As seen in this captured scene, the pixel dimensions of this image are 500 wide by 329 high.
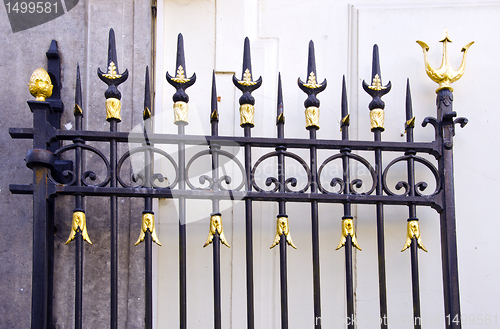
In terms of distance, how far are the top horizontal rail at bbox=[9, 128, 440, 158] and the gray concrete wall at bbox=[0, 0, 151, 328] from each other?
12.0 inches

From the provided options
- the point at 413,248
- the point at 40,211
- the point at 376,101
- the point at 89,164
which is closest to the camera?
the point at 40,211

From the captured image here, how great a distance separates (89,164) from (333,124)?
1.07 m

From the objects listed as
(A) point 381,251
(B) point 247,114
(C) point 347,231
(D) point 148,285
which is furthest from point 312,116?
(D) point 148,285

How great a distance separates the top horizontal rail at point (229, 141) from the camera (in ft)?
6.79

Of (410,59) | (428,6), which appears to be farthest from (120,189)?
(428,6)

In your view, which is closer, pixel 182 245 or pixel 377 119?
pixel 182 245

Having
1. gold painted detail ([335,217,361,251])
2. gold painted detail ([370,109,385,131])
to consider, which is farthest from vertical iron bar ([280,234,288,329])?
gold painted detail ([370,109,385,131])

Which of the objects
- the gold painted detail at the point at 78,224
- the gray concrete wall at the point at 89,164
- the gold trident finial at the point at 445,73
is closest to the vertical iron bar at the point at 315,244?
the gold trident finial at the point at 445,73

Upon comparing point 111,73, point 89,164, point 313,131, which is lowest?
point 89,164

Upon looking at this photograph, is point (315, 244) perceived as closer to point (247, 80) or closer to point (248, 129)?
point (248, 129)

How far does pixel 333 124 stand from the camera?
246 cm

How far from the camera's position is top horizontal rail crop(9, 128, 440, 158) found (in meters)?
2.07

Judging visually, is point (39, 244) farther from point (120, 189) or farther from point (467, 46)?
point (467, 46)

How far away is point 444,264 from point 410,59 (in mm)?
957
